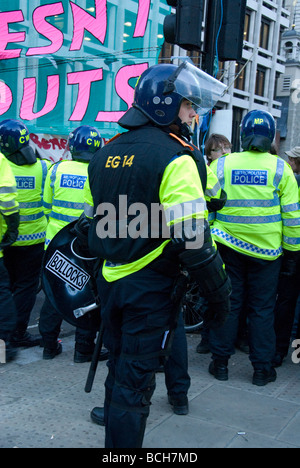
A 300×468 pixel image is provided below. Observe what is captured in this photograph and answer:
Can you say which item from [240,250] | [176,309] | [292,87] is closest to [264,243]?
[240,250]

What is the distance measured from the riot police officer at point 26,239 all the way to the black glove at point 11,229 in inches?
16.5

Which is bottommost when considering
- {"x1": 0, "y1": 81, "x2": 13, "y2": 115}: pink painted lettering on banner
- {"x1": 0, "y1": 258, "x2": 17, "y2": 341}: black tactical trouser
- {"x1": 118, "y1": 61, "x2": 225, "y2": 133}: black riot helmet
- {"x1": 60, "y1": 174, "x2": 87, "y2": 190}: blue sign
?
{"x1": 0, "y1": 258, "x2": 17, "y2": 341}: black tactical trouser

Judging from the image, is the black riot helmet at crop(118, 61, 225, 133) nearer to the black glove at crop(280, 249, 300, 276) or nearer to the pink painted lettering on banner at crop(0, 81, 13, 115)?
the black glove at crop(280, 249, 300, 276)

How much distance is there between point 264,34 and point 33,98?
21071 mm

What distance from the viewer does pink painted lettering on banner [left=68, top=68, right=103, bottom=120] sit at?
1061cm

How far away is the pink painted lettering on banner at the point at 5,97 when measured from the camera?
35.5 ft

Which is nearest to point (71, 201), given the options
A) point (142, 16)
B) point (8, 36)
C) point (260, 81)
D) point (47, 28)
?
point (47, 28)

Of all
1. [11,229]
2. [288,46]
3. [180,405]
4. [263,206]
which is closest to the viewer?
[180,405]

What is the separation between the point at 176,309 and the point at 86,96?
29.5 ft

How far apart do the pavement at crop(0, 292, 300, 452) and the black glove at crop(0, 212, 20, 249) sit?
1.04m

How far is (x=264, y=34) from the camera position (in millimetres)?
28203

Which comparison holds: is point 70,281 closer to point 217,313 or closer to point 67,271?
point 67,271

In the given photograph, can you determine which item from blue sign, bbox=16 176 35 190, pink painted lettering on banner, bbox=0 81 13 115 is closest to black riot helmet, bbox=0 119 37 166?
blue sign, bbox=16 176 35 190

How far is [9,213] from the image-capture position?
4.13 metres
